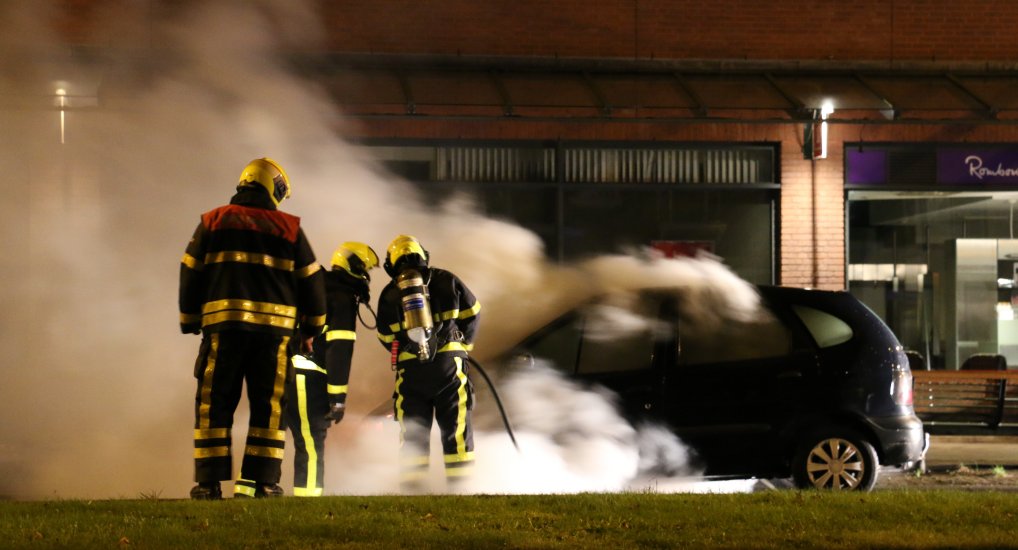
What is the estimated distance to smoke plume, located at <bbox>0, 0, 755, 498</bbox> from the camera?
809cm

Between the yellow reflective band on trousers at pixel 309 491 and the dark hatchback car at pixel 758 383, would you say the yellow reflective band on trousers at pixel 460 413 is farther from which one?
the yellow reflective band on trousers at pixel 309 491

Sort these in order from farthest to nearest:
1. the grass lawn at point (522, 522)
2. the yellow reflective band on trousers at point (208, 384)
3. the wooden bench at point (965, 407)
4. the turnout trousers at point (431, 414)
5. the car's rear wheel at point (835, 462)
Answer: the wooden bench at point (965, 407) < the car's rear wheel at point (835, 462) < the turnout trousers at point (431, 414) < the yellow reflective band on trousers at point (208, 384) < the grass lawn at point (522, 522)

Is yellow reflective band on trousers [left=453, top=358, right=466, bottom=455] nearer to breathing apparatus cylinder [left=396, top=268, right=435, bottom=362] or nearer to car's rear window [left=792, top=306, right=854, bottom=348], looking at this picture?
breathing apparatus cylinder [left=396, top=268, right=435, bottom=362]

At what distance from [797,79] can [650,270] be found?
6.54 meters

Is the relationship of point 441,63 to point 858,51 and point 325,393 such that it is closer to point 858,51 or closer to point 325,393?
point 858,51

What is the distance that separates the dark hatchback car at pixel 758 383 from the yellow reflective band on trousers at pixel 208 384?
2442 mm

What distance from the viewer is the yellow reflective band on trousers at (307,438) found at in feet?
24.4

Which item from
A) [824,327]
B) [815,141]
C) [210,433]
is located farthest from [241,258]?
[815,141]

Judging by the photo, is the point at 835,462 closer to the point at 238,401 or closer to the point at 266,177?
the point at 238,401

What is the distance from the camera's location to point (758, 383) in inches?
324

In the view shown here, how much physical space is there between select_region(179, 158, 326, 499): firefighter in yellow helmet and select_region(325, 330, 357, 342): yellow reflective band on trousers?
3.18ft

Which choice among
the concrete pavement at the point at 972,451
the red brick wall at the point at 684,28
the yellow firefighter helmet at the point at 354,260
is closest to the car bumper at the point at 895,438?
the concrete pavement at the point at 972,451

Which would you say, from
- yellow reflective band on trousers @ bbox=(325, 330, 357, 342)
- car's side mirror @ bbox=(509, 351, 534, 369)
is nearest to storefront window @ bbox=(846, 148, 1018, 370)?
car's side mirror @ bbox=(509, 351, 534, 369)

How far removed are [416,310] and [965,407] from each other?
21.7 feet
